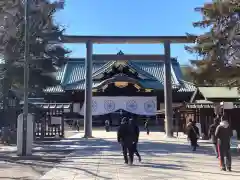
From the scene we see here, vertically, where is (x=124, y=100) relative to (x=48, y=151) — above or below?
above

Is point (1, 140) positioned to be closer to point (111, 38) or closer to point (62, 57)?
point (62, 57)

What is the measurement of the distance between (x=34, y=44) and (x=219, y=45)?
10990mm

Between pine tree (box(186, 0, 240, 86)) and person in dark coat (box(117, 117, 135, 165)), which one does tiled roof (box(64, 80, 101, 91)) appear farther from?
person in dark coat (box(117, 117, 135, 165))

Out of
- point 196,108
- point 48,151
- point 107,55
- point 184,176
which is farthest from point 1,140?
point 184,176

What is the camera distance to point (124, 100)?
40688 mm

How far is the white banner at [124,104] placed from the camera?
4053 centimetres

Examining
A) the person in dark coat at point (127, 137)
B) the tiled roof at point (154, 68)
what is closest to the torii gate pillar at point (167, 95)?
the person in dark coat at point (127, 137)

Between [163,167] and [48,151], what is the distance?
24.3ft

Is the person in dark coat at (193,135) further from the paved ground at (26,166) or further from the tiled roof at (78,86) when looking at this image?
the tiled roof at (78,86)

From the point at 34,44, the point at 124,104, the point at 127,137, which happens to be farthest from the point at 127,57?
the point at 127,137

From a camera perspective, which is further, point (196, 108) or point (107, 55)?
point (107, 55)

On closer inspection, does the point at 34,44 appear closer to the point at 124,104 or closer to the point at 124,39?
the point at 124,39

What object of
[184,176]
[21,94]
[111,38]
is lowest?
[184,176]

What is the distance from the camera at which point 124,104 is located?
4053cm
